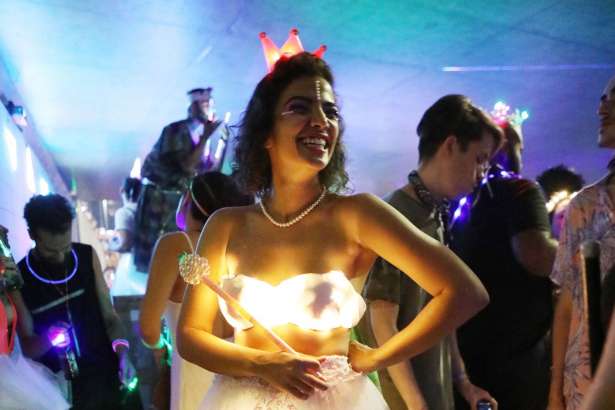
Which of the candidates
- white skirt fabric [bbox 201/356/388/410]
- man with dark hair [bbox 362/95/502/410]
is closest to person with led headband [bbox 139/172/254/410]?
man with dark hair [bbox 362/95/502/410]

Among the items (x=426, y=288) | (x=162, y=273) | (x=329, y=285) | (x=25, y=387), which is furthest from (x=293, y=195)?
(x=25, y=387)

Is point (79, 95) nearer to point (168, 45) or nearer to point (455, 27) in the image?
point (168, 45)

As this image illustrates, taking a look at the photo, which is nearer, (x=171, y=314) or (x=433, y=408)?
(x=433, y=408)

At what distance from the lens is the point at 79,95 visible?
18.9 ft

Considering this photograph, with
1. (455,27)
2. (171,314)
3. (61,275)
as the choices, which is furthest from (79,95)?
(171,314)

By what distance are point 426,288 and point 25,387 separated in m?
1.22

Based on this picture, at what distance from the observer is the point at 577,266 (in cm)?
201

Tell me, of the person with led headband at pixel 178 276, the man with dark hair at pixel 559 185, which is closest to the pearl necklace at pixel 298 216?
the person with led headband at pixel 178 276

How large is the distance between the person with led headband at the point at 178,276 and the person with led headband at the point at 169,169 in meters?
2.10

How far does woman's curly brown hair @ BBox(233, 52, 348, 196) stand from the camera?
1694 mm

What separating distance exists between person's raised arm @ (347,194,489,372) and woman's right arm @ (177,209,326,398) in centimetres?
22

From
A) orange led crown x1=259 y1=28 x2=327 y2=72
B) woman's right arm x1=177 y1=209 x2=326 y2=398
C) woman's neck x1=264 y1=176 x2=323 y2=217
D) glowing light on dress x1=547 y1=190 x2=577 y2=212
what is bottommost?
glowing light on dress x1=547 y1=190 x2=577 y2=212

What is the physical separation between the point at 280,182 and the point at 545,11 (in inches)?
119

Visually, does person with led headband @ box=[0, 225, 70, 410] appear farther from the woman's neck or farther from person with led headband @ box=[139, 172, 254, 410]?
the woman's neck
